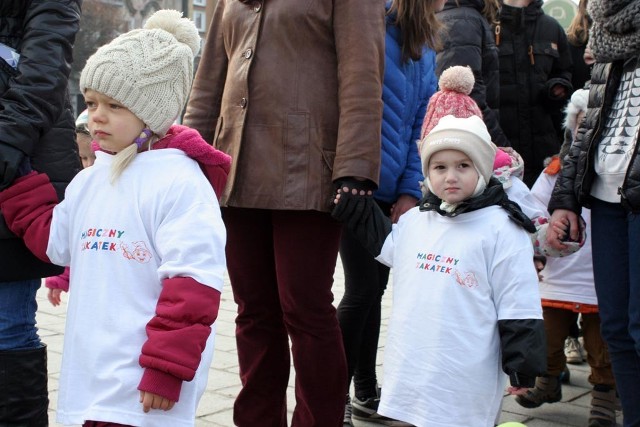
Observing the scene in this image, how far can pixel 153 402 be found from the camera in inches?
102

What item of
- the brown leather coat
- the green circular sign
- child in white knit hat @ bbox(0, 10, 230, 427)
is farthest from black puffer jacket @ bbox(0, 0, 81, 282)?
the green circular sign

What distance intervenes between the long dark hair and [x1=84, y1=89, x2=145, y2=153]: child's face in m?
1.38

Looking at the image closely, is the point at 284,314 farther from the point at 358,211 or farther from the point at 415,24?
the point at 415,24

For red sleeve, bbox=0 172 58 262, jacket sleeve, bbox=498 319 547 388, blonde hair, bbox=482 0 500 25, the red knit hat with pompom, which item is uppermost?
blonde hair, bbox=482 0 500 25

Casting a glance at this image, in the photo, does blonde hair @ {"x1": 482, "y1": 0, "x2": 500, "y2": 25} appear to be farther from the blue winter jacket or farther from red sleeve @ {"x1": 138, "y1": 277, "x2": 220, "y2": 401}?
red sleeve @ {"x1": 138, "y1": 277, "x2": 220, "y2": 401}

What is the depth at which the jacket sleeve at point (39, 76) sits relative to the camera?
300 centimetres

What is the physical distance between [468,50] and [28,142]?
7.64 ft

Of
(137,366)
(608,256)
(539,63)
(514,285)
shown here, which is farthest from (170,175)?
(539,63)

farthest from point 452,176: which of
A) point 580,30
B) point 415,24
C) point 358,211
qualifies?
point 580,30

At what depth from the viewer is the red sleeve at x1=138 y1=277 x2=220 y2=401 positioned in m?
2.56

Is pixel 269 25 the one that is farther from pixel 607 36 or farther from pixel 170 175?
pixel 607 36

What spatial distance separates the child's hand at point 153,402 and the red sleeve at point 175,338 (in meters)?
0.02

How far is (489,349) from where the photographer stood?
3352 mm

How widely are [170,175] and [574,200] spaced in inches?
67.6
